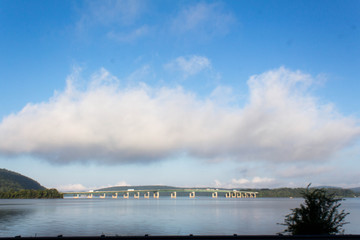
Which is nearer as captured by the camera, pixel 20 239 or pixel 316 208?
pixel 20 239

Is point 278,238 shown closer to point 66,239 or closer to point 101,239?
point 101,239

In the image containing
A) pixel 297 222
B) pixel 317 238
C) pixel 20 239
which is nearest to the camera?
pixel 20 239

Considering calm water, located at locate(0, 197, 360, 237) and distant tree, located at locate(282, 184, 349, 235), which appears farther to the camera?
calm water, located at locate(0, 197, 360, 237)

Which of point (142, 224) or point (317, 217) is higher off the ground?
point (317, 217)

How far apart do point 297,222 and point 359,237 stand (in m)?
8.68

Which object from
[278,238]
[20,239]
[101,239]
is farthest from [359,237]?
[20,239]

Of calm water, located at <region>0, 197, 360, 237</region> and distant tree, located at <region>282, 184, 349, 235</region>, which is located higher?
distant tree, located at <region>282, 184, 349, 235</region>

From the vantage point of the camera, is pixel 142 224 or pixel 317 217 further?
pixel 142 224

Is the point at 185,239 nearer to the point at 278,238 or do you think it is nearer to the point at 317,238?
the point at 278,238

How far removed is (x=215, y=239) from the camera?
506 inches

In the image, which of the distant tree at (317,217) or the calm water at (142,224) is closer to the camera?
the distant tree at (317,217)

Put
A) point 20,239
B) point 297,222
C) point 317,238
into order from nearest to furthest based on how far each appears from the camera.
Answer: point 20,239 → point 317,238 → point 297,222

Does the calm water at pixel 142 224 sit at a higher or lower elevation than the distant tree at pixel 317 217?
lower

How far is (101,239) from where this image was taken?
12773mm
